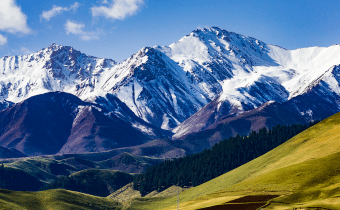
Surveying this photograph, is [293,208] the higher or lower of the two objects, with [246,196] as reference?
lower

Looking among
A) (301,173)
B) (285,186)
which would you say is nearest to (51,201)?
(285,186)

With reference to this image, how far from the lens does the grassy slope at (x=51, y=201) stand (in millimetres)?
151125

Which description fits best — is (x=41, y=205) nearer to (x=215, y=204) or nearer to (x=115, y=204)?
(x=115, y=204)

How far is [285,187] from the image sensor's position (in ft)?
374

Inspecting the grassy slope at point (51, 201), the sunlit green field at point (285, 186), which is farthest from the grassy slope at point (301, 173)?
the grassy slope at point (51, 201)

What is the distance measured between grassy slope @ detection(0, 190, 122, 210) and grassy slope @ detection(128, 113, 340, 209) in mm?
17649

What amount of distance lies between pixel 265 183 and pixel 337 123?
5870 centimetres

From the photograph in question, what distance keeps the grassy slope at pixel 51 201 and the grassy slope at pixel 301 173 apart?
57.9ft

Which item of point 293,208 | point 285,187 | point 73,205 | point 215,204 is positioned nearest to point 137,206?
point 73,205

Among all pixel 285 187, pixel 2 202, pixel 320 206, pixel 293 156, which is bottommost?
pixel 320 206

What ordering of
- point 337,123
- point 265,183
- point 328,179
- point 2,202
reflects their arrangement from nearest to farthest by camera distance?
point 328,179, point 265,183, point 2,202, point 337,123

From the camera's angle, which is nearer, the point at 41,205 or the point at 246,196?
the point at 246,196

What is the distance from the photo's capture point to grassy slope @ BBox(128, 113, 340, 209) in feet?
340

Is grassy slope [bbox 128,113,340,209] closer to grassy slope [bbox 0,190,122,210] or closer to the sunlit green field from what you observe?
the sunlit green field
